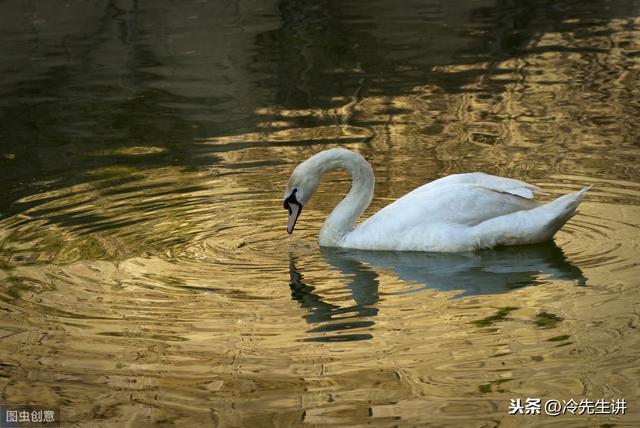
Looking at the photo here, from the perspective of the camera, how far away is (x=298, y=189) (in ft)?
29.3

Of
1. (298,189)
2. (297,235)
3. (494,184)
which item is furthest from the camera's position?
(297,235)

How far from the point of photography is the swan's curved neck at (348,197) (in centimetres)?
895

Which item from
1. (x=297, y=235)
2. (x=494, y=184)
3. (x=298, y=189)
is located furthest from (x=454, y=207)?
(x=297, y=235)

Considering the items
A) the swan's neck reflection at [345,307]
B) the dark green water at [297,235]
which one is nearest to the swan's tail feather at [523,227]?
the dark green water at [297,235]

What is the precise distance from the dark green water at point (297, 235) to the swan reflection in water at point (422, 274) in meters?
0.03

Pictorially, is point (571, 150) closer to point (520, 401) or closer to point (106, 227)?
point (106, 227)

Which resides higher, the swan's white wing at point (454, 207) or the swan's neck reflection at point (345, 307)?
the swan's white wing at point (454, 207)

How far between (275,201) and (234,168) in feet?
3.92

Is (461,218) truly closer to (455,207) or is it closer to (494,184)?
(455,207)

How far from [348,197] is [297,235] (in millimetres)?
468

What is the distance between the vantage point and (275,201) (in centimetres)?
998

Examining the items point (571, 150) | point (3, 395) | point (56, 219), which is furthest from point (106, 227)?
point (571, 150)

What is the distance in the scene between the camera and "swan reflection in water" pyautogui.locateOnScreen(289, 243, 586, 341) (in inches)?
293

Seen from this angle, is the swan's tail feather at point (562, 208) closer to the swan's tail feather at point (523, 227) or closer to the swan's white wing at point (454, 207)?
the swan's tail feather at point (523, 227)
